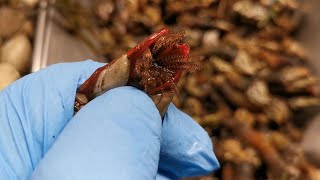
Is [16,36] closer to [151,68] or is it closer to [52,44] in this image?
[52,44]

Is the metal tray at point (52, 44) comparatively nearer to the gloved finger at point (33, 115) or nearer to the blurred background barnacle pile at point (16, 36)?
the blurred background barnacle pile at point (16, 36)

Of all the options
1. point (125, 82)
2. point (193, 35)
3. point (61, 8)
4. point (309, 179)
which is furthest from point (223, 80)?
point (125, 82)

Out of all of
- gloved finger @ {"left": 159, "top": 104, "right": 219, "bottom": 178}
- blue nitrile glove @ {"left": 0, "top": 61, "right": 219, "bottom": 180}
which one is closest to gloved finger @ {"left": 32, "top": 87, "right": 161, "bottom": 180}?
blue nitrile glove @ {"left": 0, "top": 61, "right": 219, "bottom": 180}

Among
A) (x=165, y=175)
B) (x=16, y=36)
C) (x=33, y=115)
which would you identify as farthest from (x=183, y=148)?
(x=16, y=36)

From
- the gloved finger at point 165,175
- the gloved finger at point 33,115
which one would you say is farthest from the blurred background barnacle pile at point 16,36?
the gloved finger at point 165,175

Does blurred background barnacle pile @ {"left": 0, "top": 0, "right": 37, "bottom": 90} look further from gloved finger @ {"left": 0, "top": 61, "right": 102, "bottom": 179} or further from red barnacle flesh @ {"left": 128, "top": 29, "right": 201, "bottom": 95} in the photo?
red barnacle flesh @ {"left": 128, "top": 29, "right": 201, "bottom": 95}
